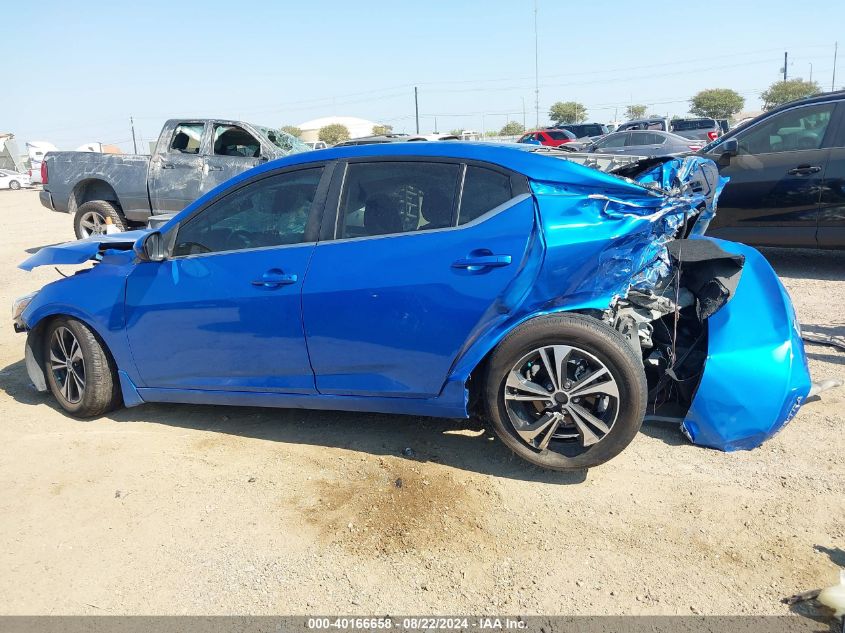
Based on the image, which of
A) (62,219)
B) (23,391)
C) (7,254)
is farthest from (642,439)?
(62,219)

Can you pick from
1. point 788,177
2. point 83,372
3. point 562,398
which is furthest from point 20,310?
point 788,177

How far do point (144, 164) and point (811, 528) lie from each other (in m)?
9.52

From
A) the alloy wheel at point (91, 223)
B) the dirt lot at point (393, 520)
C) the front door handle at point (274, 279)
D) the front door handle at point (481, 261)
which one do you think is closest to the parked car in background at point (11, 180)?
the alloy wheel at point (91, 223)

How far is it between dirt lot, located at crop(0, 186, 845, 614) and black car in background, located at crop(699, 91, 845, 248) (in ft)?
10.7

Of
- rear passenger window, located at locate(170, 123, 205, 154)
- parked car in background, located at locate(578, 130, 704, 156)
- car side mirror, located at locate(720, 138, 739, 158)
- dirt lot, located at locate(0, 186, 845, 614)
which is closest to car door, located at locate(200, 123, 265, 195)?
rear passenger window, located at locate(170, 123, 205, 154)

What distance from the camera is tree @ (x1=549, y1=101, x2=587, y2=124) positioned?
60000mm

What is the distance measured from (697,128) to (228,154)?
2394cm

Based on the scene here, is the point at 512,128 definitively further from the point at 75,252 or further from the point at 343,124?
the point at 75,252

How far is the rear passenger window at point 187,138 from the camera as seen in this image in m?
9.75

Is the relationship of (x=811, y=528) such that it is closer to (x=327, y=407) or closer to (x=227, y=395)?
(x=327, y=407)

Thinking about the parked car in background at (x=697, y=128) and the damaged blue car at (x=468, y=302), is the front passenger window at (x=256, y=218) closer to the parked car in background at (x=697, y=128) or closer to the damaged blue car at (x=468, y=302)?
the damaged blue car at (x=468, y=302)

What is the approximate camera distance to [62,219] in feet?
55.6

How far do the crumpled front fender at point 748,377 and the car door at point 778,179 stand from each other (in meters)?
3.71

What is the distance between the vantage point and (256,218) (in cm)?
388
